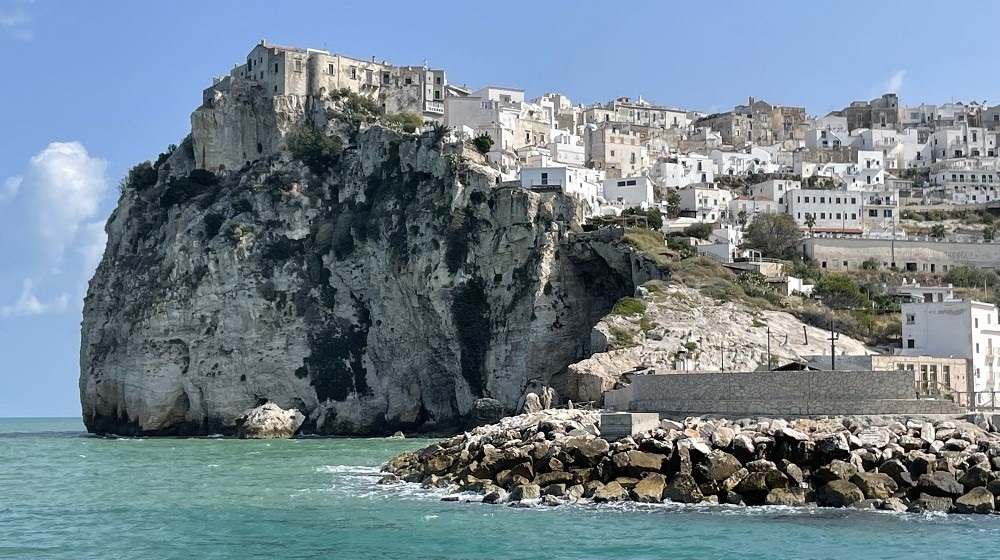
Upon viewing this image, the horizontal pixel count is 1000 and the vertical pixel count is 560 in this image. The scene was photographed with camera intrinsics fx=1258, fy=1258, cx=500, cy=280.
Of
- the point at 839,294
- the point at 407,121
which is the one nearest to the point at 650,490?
the point at 839,294

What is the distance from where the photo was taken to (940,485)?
2503 centimetres

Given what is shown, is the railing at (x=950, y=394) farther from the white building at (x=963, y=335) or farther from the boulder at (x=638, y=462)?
the boulder at (x=638, y=462)

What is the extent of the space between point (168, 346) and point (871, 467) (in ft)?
156

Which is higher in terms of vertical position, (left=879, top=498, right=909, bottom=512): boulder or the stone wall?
the stone wall

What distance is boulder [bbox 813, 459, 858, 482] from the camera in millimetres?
25828

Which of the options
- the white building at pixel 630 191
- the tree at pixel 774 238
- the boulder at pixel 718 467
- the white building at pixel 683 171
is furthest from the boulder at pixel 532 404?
the white building at pixel 683 171

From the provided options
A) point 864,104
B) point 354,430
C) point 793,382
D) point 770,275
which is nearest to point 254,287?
point 354,430

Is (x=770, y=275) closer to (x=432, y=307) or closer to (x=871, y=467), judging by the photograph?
(x=432, y=307)

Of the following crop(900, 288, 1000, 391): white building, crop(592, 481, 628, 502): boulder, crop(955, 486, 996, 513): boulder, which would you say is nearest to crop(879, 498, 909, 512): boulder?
crop(955, 486, 996, 513): boulder

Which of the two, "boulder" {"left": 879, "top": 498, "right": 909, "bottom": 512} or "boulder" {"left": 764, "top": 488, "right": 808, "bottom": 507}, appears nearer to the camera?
"boulder" {"left": 879, "top": 498, "right": 909, "bottom": 512}

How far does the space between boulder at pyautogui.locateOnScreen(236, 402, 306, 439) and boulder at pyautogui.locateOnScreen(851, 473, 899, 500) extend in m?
40.2

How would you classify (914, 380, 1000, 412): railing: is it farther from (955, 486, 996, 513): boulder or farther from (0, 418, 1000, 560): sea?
(0, 418, 1000, 560): sea

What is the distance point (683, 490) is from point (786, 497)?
2.10 m

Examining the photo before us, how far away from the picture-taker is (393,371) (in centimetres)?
6431
